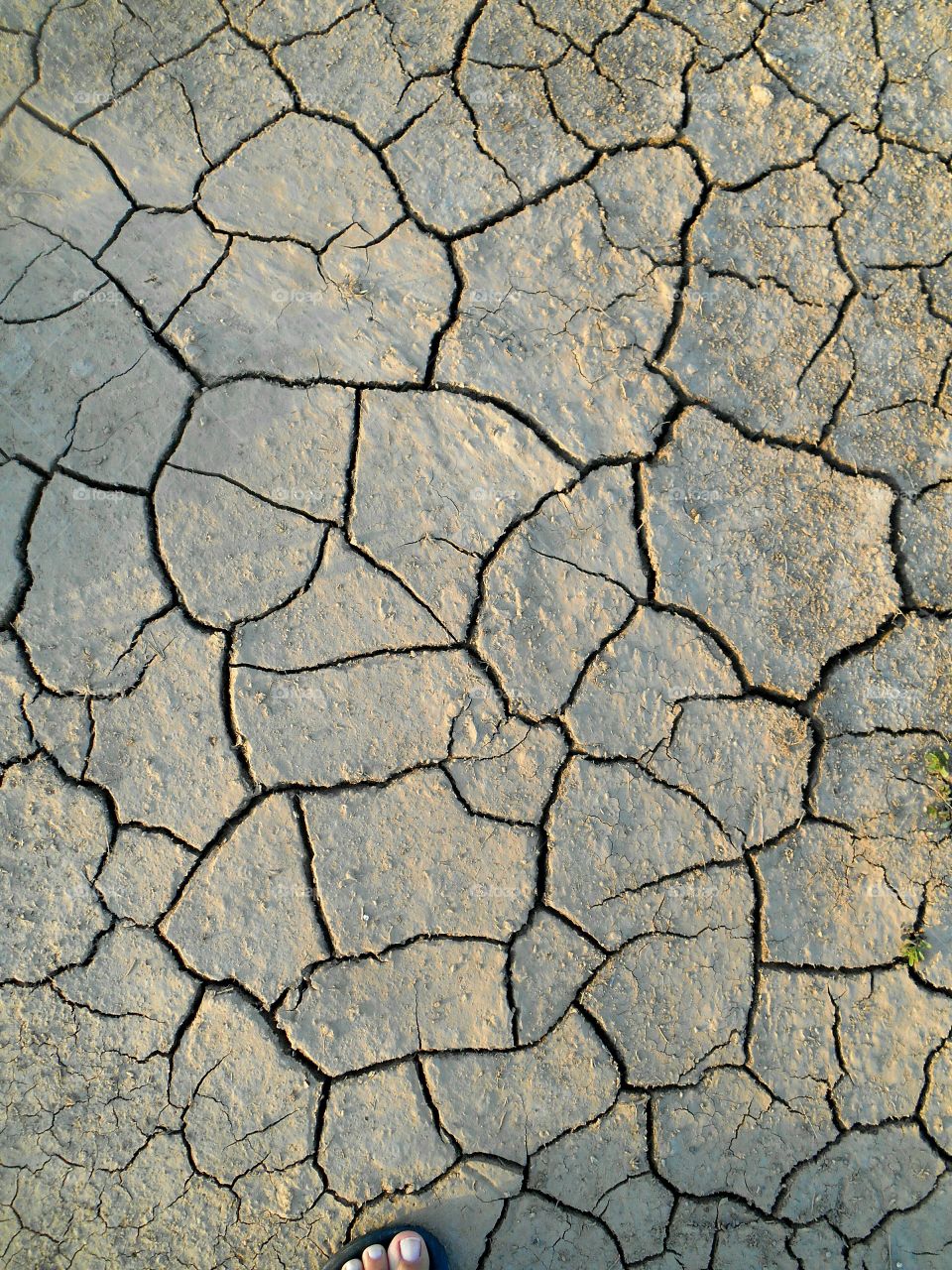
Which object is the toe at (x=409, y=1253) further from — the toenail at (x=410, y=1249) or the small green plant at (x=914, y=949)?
the small green plant at (x=914, y=949)

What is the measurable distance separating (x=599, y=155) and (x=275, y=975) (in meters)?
2.43

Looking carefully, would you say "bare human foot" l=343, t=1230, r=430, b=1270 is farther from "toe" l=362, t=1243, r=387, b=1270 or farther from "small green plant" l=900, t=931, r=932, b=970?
"small green plant" l=900, t=931, r=932, b=970

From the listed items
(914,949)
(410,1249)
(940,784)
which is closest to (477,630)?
(940,784)

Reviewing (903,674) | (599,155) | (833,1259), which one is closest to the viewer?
(833,1259)

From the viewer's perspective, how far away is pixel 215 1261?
7.22 feet

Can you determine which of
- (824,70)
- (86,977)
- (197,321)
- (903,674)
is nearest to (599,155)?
(824,70)

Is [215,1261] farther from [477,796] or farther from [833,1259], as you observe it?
[833,1259]

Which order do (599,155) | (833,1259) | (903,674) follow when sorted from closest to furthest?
(833,1259) < (903,674) < (599,155)

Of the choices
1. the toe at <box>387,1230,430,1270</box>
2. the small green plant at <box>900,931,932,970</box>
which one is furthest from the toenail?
the small green plant at <box>900,931,932,970</box>

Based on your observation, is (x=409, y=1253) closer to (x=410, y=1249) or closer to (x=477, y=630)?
(x=410, y=1249)

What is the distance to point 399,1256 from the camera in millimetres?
2154

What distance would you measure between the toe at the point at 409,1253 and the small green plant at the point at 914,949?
4.62 feet

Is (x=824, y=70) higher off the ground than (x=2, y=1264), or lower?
higher

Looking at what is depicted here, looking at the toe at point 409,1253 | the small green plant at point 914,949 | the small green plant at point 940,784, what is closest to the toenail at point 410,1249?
the toe at point 409,1253
